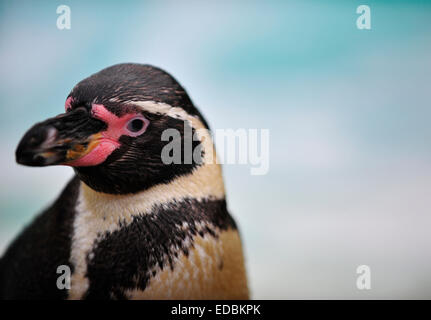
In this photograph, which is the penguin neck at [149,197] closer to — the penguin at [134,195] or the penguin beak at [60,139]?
the penguin at [134,195]

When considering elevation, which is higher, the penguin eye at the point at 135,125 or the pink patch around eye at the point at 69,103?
the pink patch around eye at the point at 69,103

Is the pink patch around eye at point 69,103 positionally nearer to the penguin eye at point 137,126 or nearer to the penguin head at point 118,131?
the penguin head at point 118,131

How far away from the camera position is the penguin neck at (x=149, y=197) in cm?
73

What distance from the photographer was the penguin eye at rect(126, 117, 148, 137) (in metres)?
0.69

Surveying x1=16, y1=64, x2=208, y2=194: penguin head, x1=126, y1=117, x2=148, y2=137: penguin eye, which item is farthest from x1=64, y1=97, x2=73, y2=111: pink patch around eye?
x1=126, y1=117, x2=148, y2=137: penguin eye

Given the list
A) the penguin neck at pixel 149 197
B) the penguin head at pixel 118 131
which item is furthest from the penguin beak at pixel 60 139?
the penguin neck at pixel 149 197

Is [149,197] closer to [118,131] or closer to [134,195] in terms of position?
[134,195]

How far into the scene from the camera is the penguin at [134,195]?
67cm

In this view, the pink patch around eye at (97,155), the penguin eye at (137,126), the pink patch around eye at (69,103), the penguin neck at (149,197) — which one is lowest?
the penguin neck at (149,197)

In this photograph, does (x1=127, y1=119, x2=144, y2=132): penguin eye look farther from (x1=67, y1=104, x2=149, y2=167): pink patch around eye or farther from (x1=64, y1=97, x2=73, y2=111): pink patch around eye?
(x1=64, y1=97, x2=73, y2=111): pink patch around eye

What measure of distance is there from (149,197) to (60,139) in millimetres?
187

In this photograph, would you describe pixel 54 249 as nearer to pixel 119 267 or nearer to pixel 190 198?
pixel 119 267
